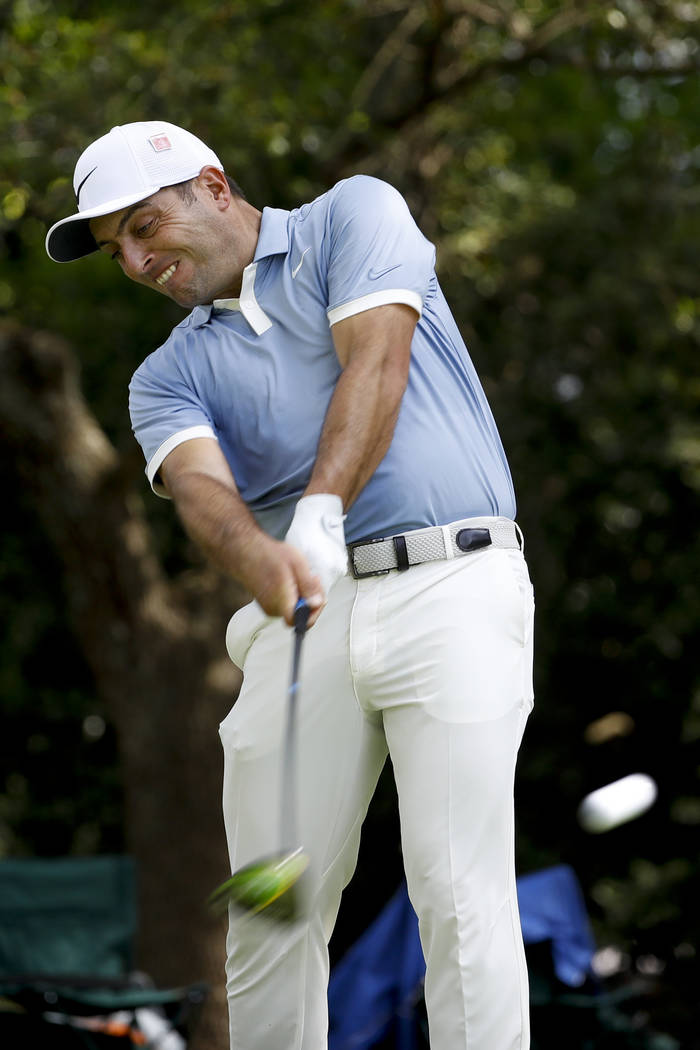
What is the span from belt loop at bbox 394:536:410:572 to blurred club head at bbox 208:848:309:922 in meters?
0.54

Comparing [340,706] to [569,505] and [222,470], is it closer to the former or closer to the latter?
[222,470]

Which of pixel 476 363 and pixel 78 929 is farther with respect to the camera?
pixel 476 363

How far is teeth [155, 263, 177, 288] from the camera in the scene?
2848 millimetres

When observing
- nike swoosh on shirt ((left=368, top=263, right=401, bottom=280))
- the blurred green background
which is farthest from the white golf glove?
the blurred green background

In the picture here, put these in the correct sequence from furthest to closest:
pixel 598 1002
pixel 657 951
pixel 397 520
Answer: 1. pixel 657 951
2. pixel 598 1002
3. pixel 397 520

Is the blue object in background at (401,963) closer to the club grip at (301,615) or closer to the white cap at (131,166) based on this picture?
the club grip at (301,615)

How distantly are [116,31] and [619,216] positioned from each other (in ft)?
13.1

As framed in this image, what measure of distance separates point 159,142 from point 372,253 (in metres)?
0.50

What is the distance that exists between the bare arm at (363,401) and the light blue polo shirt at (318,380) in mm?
41

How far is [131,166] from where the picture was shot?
9.14ft

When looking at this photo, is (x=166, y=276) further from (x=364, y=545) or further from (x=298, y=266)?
(x=364, y=545)

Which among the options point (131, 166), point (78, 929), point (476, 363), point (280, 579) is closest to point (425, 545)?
point (280, 579)

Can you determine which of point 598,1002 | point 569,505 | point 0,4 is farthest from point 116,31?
point 598,1002

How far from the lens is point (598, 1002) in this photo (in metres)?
6.21
